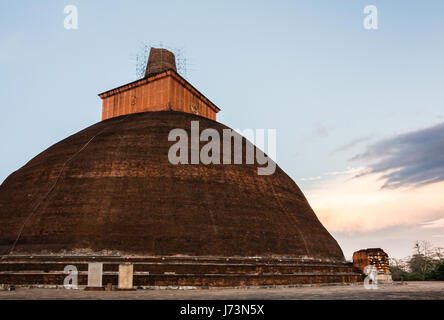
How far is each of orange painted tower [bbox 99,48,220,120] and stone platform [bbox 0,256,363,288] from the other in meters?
11.6

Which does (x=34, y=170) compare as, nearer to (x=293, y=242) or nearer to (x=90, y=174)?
(x=90, y=174)

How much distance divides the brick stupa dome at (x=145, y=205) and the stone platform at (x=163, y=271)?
1.22ft

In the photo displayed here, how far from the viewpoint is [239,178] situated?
1758 cm

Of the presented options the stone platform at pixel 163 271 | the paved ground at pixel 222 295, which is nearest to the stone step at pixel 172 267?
the stone platform at pixel 163 271

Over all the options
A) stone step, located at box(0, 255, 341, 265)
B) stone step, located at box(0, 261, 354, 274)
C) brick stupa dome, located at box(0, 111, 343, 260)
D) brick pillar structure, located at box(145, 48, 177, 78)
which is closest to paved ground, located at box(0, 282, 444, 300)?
stone step, located at box(0, 261, 354, 274)

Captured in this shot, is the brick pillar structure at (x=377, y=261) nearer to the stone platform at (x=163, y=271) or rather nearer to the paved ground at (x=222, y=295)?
the stone platform at (x=163, y=271)

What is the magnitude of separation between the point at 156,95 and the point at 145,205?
34.8ft

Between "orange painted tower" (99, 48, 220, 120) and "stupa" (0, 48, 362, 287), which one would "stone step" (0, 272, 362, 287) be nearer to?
"stupa" (0, 48, 362, 287)

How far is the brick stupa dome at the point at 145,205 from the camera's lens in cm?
1420

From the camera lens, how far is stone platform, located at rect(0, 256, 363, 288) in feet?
42.0

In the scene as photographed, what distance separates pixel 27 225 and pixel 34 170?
378cm

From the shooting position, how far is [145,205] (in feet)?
48.7

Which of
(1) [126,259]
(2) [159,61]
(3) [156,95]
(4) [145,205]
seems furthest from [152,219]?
(2) [159,61]
